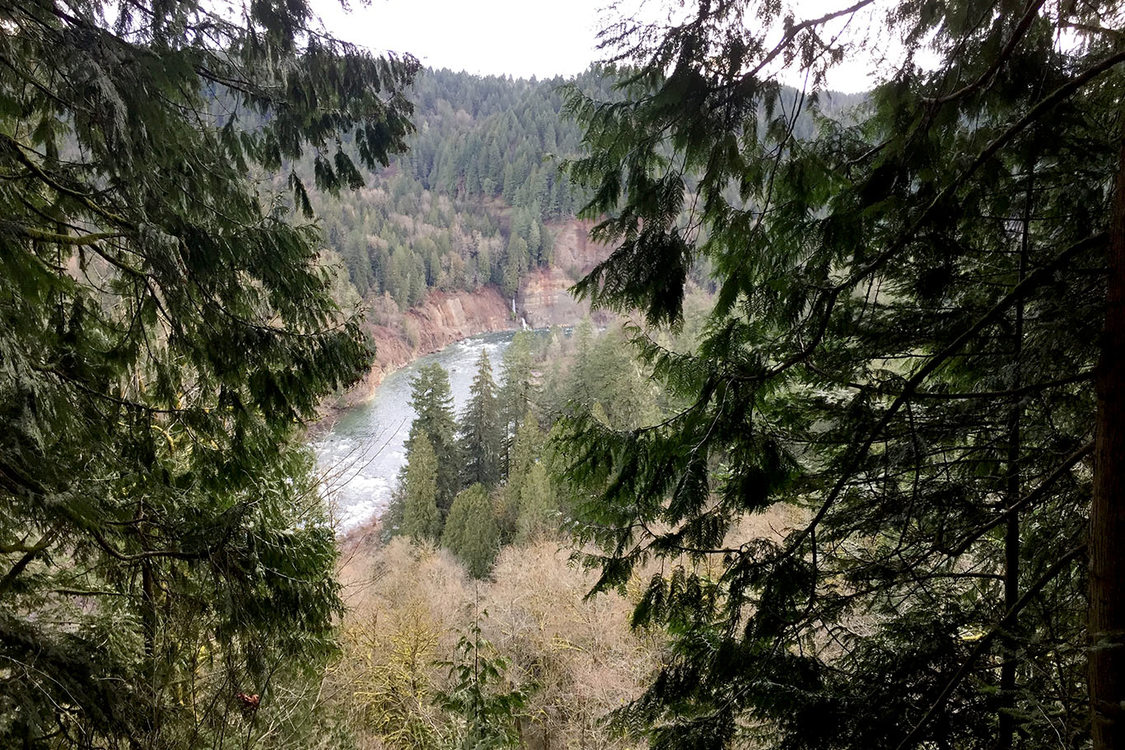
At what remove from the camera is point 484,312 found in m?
61.4

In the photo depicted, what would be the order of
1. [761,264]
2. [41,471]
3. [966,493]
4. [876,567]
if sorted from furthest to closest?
[761,264]
[966,493]
[876,567]
[41,471]

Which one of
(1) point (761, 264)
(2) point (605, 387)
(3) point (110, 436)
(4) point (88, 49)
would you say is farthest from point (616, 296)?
Result: (2) point (605, 387)

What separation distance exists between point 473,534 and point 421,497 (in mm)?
2712

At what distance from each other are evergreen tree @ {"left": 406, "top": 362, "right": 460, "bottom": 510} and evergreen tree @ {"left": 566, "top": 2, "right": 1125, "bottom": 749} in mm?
21087

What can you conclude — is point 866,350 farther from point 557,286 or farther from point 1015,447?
point 557,286

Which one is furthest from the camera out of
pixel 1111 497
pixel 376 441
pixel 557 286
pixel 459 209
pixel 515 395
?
pixel 459 209

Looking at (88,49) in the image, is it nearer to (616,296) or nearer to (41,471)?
(41,471)

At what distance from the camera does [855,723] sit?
1.71m

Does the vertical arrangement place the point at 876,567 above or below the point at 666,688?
above

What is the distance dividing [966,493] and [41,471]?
328cm

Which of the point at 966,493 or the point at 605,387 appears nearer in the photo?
the point at 966,493

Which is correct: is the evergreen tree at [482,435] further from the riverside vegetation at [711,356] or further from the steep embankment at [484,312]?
the riverside vegetation at [711,356]

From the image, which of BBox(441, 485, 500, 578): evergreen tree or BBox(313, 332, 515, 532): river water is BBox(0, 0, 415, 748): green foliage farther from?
BBox(441, 485, 500, 578): evergreen tree

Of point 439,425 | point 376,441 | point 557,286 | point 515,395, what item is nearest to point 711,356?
point 376,441
